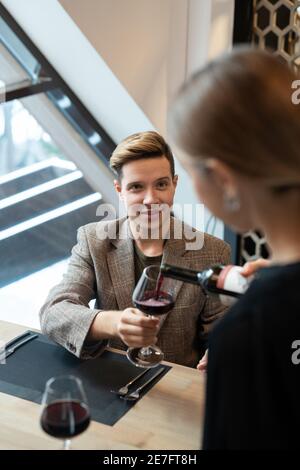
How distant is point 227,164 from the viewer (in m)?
0.98

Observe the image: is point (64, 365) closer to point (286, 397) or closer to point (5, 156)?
point (286, 397)

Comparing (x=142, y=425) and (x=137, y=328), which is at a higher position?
(x=137, y=328)

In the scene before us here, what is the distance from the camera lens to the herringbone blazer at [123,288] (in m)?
2.14

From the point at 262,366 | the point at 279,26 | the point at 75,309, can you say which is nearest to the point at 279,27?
the point at 279,26

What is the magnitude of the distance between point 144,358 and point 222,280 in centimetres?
46

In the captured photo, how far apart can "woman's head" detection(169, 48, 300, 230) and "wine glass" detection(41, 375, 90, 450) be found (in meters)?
0.55

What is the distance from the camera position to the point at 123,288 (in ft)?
7.23

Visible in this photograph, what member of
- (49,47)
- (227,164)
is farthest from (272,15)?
(227,164)

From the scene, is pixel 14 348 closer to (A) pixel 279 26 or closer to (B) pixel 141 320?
(B) pixel 141 320

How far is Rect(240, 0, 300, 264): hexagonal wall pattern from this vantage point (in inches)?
131

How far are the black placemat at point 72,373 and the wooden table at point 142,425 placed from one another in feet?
0.10

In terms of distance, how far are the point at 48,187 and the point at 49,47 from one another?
2.87ft

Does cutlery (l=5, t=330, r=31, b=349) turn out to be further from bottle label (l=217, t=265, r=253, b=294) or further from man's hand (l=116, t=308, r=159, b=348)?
bottle label (l=217, t=265, r=253, b=294)
